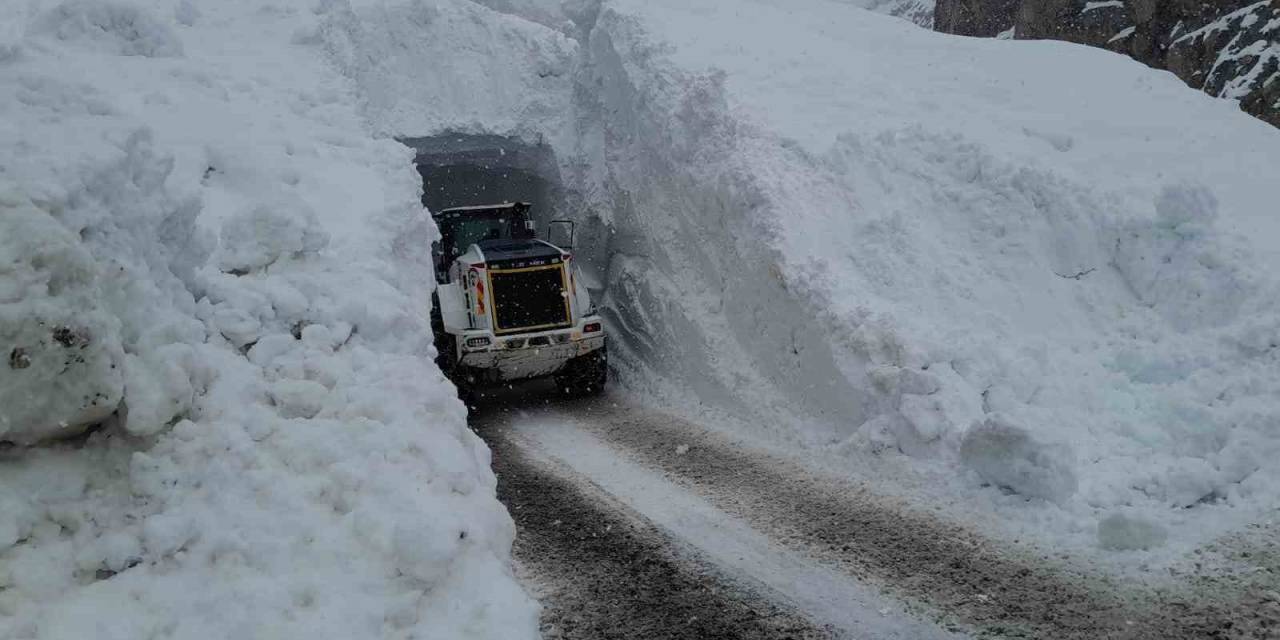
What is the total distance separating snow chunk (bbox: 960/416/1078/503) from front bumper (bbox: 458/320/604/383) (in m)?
6.10

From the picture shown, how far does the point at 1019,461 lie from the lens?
22.3 ft

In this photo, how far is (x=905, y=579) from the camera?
5.77m

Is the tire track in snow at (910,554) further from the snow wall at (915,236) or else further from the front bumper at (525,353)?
the front bumper at (525,353)

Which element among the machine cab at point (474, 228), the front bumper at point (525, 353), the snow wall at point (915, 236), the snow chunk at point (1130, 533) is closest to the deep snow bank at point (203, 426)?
the snow chunk at point (1130, 533)

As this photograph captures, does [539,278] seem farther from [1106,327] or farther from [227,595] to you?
[227,595]

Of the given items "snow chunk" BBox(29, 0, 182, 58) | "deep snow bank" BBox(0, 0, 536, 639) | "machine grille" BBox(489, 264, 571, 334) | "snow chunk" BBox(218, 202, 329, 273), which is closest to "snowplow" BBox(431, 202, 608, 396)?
"machine grille" BBox(489, 264, 571, 334)

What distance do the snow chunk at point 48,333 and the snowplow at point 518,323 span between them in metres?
7.65

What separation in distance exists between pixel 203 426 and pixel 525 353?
23.9 feet

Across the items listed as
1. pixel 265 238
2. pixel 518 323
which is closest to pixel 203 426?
pixel 265 238

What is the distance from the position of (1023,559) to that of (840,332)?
3.45 meters

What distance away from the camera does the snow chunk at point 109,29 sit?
33.6 ft

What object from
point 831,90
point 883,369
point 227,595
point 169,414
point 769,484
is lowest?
point 769,484

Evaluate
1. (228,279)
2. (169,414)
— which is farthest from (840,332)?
(169,414)

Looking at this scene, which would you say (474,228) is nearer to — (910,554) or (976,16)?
(910,554)
